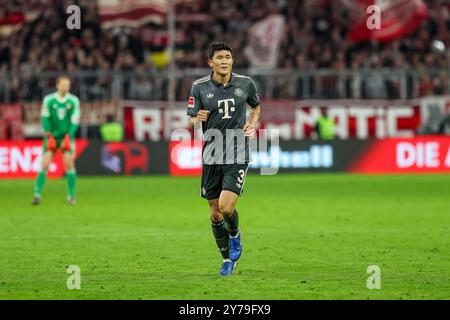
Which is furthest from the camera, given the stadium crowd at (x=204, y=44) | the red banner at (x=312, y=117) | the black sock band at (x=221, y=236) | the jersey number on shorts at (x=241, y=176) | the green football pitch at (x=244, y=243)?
the stadium crowd at (x=204, y=44)

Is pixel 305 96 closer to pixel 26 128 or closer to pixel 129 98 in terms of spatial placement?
pixel 129 98

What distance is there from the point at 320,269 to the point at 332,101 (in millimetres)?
18452

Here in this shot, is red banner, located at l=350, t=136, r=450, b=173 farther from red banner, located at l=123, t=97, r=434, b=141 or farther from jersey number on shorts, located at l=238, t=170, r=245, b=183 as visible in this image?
jersey number on shorts, located at l=238, t=170, r=245, b=183

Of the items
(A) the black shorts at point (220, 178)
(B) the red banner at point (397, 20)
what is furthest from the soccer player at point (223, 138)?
(B) the red banner at point (397, 20)

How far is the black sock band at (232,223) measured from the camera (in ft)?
36.9

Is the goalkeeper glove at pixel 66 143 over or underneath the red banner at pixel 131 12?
underneath

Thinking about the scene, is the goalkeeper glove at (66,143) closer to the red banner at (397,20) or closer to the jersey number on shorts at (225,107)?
the jersey number on shorts at (225,107)

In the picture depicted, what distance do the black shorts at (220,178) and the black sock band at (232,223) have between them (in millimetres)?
247

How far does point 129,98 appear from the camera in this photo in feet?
94.7

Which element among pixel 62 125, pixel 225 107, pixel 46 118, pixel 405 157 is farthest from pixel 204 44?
pixel 225 107

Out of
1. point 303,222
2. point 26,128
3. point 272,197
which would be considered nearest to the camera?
point 303,222

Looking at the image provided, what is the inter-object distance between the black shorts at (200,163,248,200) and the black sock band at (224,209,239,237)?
0.25 meters

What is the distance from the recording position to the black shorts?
36.5ft
